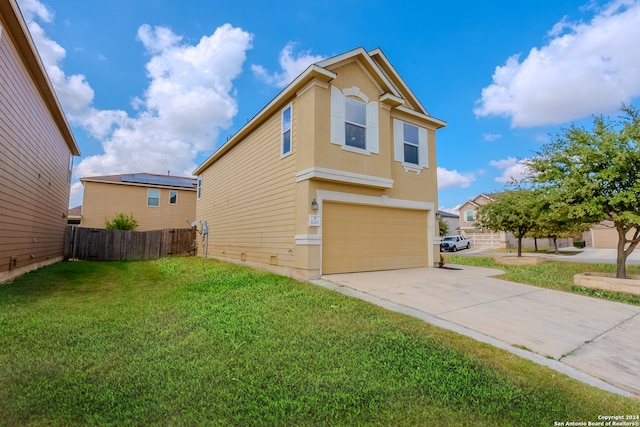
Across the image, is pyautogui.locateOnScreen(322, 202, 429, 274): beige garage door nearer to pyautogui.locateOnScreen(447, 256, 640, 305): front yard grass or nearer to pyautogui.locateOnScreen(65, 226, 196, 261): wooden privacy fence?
pyautogui.locateOnScreen(447, 256, 640, 305): front yard grass

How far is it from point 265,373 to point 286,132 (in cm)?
722

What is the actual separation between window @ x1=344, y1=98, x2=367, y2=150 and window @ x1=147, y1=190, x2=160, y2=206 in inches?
766

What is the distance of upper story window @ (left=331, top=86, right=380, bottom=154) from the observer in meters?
8.39

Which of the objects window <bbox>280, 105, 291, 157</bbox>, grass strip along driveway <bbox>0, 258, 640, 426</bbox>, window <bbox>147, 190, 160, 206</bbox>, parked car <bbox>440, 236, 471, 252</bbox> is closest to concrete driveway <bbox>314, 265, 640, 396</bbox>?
grass strip along driveway <bbox>0, 258, 640, 426</bbox>

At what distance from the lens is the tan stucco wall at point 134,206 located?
21844mm

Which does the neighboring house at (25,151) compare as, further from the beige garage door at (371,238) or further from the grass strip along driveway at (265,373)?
the beige garage door at (371,238)

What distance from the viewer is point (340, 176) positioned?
8.23 meters

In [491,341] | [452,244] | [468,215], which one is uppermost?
[468,215]

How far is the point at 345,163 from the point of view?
841 cm

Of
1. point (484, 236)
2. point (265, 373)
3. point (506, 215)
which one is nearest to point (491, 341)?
point (265, 373)

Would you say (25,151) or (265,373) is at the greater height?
(25,151)

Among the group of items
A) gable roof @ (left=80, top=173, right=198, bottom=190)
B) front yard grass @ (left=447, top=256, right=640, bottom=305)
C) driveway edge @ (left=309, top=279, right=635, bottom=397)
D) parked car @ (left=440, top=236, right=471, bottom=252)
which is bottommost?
driveway edge @ (left=309, top=279, right=635, bottom=397)

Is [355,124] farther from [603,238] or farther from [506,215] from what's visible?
[603,238]

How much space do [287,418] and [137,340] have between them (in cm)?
251
